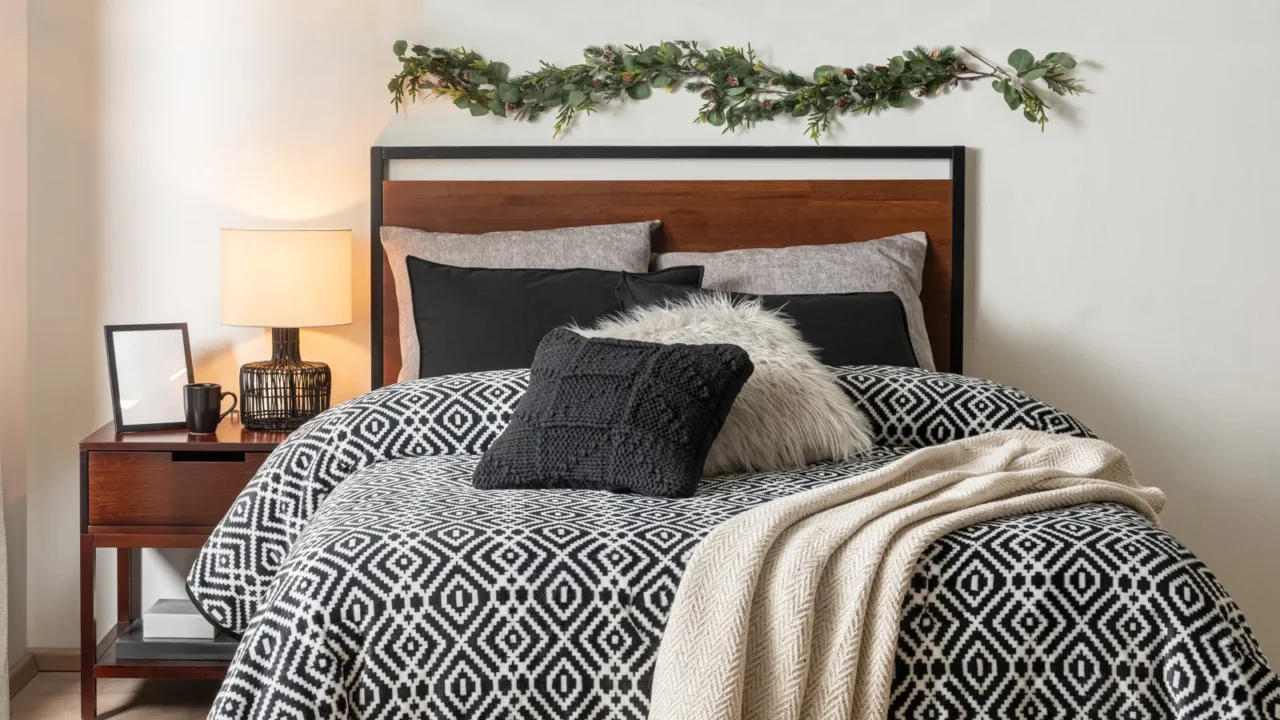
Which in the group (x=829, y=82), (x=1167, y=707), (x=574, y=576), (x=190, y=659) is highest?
(x=829, y=82)

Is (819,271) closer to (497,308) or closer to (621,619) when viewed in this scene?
(497,308)

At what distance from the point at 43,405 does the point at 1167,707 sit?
9.28 ft

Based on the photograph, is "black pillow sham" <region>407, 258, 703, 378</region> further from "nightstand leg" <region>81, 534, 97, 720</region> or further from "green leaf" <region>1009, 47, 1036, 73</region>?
"green leaf" <region>1009, 47, 1036, 73</region>

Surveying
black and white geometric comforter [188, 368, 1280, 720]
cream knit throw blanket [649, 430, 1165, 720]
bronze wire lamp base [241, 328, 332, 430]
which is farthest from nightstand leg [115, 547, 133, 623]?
cream knit throw blanket [649, 430, 1165, 720]

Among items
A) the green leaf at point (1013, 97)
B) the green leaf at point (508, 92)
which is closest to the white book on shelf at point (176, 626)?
the green leaf at point (508, 92)

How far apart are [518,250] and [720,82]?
0.72 m

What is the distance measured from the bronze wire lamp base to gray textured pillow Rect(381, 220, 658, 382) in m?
0.22

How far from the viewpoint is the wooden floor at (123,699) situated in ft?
9.14

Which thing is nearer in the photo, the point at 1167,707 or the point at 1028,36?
the point at 1167,707

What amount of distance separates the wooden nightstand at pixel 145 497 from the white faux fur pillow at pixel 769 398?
1025 mm

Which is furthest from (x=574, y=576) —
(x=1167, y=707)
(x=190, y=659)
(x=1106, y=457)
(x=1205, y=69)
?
(x=1205, y=69)

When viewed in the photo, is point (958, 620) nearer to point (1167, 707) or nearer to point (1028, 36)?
point (1167, 707)

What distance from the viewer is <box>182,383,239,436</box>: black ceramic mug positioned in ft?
9.12

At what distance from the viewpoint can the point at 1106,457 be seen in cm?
193
